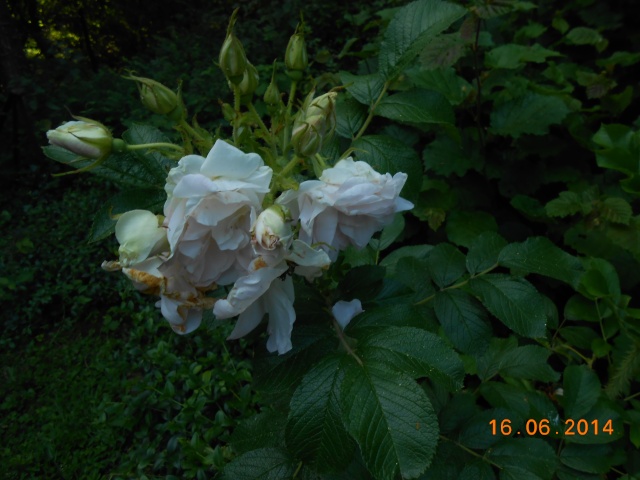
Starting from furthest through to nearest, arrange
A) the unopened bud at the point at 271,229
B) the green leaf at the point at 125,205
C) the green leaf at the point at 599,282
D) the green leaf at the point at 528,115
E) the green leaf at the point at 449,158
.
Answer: the green leaf at the point at 449,158, the green leaf at the point at 528,115, the green leaf at the point at 599,282, the green leaf at the point at 125,205, the unopened bud at the point at 271,229

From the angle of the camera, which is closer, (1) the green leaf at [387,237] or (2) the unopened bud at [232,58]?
(2) the unopened bud at [232,58]

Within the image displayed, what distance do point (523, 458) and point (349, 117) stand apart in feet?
2.63

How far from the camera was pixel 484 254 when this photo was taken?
39.1 inches

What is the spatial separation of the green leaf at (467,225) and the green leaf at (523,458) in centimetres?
88

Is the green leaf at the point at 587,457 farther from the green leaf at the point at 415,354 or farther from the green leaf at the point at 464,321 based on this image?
the green leaf at the point at 415,354

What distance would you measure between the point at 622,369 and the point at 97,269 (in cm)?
242

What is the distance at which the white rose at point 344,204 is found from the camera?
58 cm

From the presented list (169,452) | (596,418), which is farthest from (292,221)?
(169,452)

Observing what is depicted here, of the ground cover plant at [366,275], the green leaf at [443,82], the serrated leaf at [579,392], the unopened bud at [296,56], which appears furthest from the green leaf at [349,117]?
the green leaf at [443,82]

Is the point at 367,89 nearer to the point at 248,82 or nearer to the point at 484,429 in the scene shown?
the point at 248,82

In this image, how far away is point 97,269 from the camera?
2.60 metres

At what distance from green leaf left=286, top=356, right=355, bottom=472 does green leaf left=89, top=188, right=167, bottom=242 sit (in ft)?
1.18

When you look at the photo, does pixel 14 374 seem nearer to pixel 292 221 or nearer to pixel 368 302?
pixel 368 302

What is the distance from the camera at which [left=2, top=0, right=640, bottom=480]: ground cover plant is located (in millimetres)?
587
